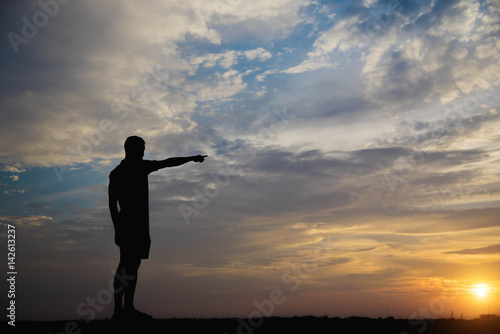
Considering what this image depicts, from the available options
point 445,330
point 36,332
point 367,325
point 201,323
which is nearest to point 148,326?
point 201,323

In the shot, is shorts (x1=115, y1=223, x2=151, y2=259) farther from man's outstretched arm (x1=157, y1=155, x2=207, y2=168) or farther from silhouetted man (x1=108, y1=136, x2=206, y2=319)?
man's outstretched arm (x1=157, y1=155, x2=207, y2=168)

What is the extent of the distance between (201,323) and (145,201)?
2687mm

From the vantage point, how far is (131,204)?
705 cm

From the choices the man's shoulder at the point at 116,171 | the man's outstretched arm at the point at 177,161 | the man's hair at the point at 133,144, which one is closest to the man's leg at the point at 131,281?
the man's shoulder at the point at 116,171

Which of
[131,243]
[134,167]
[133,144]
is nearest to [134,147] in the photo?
[133,144]

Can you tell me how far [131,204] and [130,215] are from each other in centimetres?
20

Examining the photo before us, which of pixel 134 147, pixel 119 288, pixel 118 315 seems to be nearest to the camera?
pixel 118 315

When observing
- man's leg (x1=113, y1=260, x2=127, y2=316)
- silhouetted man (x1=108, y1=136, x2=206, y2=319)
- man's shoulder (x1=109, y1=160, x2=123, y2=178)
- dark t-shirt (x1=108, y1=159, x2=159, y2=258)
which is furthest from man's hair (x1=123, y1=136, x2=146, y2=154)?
man's leg (x1=113, y1=260, x2=127, y2=316)

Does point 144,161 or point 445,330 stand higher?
point 144,161

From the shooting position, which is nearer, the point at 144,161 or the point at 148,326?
the point at 148,326

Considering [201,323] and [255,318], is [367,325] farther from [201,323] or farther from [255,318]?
[201,323]

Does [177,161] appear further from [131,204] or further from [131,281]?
[131,281]

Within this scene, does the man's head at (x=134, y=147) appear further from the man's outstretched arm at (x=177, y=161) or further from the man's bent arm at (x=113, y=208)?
the man's bent arm at (x=113, y=208)

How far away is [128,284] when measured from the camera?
268 inches
